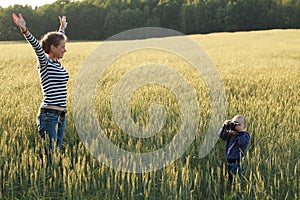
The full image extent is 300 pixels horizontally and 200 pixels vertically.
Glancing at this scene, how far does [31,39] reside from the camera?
3.27 meters

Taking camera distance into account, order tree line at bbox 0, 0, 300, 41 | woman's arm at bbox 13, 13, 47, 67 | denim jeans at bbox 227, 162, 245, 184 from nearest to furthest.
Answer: denim jeans at bbox 227, 162, 245, 184, woman's arm at bbox 13, 13, 47, 67, tree line at bbox 0, 0, 300, 41

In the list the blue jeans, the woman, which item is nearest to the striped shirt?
the woman

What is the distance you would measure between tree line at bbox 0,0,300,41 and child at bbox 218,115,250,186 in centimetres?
6046

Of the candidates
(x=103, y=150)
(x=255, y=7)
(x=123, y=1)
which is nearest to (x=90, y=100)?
(x=103, y=150)

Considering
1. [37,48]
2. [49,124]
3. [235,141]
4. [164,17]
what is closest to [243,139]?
[235,141]

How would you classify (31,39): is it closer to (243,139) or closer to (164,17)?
(243,139)

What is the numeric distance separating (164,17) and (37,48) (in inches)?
2648

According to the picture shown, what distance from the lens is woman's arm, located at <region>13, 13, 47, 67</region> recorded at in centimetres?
320

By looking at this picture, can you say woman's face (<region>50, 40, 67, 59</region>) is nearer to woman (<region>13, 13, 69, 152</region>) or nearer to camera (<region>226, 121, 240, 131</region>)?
woman (<region>13, 13, 69, 152</region>)

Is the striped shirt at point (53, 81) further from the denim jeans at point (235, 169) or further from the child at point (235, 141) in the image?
the denim jeans at point (235, 169)

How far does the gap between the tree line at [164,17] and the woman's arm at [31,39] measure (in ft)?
197

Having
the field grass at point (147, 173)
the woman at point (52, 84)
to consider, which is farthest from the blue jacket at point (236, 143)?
the woman at point (52, 84)

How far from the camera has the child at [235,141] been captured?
3.08m

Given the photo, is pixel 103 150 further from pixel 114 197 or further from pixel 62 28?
pixel 62 28
